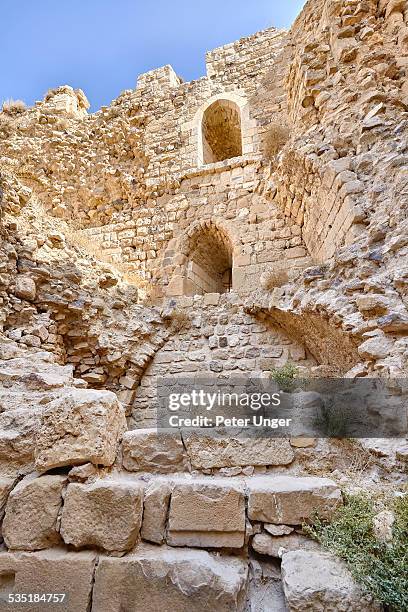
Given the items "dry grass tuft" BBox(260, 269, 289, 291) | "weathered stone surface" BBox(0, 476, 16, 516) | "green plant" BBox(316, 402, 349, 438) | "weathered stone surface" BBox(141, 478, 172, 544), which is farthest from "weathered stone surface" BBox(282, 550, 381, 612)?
"dry grass tuft" BBox(260, 269, 289, 291)

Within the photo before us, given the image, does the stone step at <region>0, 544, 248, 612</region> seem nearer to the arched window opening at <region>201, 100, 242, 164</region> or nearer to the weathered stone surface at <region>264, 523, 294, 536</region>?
the weathered stone surface at <region>264, 523, 294, 536</region>

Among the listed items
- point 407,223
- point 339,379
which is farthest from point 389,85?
point 339,379

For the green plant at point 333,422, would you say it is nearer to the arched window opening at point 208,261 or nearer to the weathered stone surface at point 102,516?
the weathered stone surface at point 102,516

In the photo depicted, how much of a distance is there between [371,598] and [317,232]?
18.1 ft

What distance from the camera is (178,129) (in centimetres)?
1024

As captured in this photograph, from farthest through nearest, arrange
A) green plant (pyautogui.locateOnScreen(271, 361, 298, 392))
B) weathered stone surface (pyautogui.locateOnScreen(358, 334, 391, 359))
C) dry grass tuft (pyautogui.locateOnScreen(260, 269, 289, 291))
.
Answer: dry grass tuft (pyautogui.locateOnScreen(260, 269, 289, 291))
green plant (pyautogui.locateOnScreen(271, 361, 298, 392))
weathered stone surface (pyautogui.locateOnScreen(358, 334, 391, 359))

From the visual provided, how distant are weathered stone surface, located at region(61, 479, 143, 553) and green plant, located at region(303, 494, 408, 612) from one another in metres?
0.95

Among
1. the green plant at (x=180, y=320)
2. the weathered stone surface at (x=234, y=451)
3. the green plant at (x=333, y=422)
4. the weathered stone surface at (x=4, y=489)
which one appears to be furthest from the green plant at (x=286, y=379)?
the green plant at (x=180, y=320)

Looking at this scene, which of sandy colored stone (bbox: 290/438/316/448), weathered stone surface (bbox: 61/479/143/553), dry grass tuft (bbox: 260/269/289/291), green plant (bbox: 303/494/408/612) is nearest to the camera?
green plant (bbox: 303/494/408/612)

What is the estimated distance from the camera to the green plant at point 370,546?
5.00 feet

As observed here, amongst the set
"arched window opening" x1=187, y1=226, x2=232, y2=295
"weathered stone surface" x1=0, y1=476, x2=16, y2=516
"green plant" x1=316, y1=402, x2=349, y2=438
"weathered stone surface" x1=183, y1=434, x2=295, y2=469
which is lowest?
"weathered stone surface" x1=0, y1=476, x2=16, y2=516

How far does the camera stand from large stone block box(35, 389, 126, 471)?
2.03 m

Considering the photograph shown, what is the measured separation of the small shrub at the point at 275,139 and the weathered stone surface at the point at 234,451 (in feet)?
24.9

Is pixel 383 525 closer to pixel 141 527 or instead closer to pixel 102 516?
pixel 141 527
